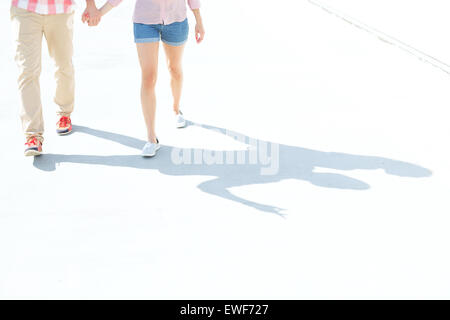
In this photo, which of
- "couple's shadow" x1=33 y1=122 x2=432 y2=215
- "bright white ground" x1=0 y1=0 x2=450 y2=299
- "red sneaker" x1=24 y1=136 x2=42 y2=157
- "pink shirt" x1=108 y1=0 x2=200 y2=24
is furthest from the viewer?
"red sneaker" x1=24 y1=136 x2=42 y2=157

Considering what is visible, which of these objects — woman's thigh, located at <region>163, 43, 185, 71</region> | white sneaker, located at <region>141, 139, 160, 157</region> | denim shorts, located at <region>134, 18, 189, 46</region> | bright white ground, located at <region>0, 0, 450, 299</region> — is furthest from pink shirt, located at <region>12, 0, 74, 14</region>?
white sneaker, located at <region>141, 139, 160, 157</region>

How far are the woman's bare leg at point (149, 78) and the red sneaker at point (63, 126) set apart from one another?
2.55ft

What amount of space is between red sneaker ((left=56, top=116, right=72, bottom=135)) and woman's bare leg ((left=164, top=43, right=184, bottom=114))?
34.0 inches

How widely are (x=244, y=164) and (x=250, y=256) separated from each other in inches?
47.0

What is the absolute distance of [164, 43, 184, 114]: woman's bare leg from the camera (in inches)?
180

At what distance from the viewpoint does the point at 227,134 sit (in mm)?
4863

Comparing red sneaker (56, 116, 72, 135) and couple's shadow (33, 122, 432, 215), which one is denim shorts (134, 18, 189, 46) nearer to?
couple's shadow (33, 122, 432, 215)

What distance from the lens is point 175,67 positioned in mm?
4738

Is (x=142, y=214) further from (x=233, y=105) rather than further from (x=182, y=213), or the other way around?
(x=233, y=105)

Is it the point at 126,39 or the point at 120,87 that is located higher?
the point at 126,39

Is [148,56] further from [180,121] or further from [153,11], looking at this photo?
[180,121]

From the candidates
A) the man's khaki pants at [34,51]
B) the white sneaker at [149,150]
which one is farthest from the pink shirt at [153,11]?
the white sneaker at [149,150]
